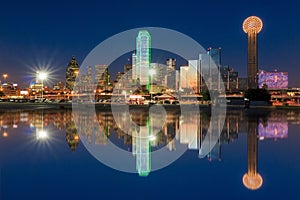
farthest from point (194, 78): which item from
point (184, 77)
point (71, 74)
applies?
point (71, 74)

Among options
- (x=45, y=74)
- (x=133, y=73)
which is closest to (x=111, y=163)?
(x=45, y=74)

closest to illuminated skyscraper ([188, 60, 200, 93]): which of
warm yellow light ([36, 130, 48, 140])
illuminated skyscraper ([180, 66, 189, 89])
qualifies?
illuminated skyscraper ([180, 66, 189, 89])

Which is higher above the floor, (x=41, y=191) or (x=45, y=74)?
(x=45, y=74)

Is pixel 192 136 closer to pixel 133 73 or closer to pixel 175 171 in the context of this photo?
pixel 175 171

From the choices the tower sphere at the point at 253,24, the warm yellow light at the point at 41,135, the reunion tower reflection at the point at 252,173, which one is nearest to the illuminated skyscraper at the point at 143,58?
the tower sphere at the point at 253,24

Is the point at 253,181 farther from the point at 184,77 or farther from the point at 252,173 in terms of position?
the point at 184,77
